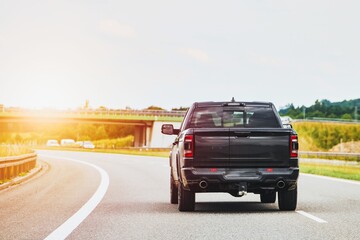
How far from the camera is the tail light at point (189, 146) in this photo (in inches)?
430

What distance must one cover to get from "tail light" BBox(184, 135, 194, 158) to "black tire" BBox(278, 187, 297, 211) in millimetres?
1932

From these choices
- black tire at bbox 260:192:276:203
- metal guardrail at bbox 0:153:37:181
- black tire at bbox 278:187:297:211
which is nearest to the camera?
black tire at bbox 278:187:297:211

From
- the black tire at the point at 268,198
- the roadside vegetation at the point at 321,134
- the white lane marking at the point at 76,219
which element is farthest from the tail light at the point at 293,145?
the roadside vegetation at the point at 321,134

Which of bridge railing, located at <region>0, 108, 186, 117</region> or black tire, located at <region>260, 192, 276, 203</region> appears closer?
black tire, located at <region>260, 192, 276, 203</region>

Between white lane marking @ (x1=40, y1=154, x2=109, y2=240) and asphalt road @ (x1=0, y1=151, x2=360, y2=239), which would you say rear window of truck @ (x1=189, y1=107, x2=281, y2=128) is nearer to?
asphalt road @ (x1=0, y1=151, x2=360, y2=239)

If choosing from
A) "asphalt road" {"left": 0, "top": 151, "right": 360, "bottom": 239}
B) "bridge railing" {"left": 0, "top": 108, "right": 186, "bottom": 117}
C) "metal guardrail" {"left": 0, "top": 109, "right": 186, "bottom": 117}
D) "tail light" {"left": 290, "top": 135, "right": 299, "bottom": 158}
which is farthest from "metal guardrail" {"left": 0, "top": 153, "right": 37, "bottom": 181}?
"bridge railing" {"left": 0, "top": 108, "right": 186, "bottom": 117}

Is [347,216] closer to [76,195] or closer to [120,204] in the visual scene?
[120,204]

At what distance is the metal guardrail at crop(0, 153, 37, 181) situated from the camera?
1859 cm

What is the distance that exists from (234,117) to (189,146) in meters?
1.71

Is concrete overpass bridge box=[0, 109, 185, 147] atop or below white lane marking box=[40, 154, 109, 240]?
atop

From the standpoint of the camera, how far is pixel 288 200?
Result: 1181 centimetres

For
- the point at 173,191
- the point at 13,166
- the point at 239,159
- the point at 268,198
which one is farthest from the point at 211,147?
the point at 13,166

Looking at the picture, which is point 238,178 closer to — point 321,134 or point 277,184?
point 277,184

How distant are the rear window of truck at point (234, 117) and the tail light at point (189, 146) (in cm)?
122
